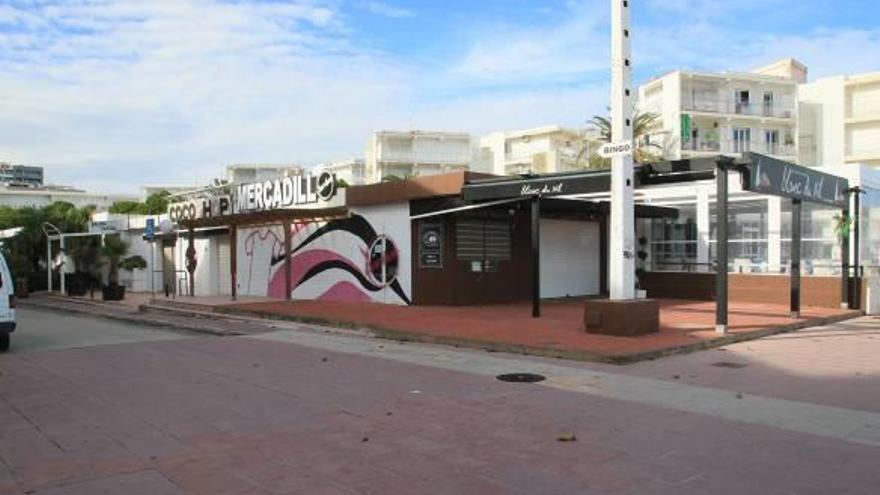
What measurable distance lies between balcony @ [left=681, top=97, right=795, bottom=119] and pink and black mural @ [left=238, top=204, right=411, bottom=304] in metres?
43.7

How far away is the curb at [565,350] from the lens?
11.8 m

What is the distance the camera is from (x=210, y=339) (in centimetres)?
1578

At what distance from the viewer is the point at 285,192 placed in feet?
77.8

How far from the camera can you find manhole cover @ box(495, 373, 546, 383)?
10172mm

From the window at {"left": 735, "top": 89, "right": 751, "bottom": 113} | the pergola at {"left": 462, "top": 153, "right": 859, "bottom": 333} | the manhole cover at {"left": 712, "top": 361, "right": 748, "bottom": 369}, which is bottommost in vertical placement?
the manhole cover at {"left": 712, "top": 361, "right": 748, "bottom": 369}

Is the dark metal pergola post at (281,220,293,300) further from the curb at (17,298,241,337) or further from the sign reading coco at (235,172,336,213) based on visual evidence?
the curb at (17,298,241,337)

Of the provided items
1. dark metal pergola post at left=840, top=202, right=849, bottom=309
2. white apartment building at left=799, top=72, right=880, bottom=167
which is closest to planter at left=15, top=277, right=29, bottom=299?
dark metal pergola post at left=840, top=202, right=849, bottom=309

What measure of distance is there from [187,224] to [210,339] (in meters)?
13.3

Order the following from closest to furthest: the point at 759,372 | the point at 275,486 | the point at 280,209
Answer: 1. the point at 275,486
2. the point at 759,372
3. the point at 280,209

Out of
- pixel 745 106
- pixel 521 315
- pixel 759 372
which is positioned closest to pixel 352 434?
pixel 759 372

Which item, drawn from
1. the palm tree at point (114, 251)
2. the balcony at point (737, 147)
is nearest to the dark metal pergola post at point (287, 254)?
the palm tree at point (114, 251)

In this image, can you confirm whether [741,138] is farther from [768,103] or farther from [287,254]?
[287,254]

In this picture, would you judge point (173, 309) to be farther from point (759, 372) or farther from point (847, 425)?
point (847, 425)

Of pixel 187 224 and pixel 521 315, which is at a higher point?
pixel 187 224
